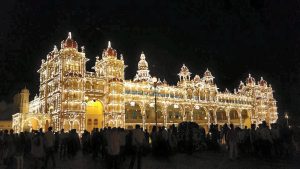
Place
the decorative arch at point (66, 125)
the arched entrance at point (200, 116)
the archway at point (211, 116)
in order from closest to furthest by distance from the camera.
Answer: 1. the decorative arch at point (66, 125)
2. the arched entrance at point (200, 116)
3. the archway at point (211, 116)

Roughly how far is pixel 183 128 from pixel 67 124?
26.0 metres

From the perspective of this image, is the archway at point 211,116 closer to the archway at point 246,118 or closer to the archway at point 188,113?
the archway at point 188,113

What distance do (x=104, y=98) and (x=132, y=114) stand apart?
8.82 metres

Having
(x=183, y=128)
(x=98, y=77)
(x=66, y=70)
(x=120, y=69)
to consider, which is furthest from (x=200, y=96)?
(x=183, y=128)

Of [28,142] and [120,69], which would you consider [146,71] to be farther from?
[28,142]

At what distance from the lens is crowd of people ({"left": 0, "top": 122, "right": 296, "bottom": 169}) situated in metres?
13.2

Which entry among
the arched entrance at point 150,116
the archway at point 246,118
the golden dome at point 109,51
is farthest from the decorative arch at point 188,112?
the archway at point 246,118

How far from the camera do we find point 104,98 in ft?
156

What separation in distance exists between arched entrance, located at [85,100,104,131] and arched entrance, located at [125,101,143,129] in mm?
5924

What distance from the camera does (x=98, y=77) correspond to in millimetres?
47781

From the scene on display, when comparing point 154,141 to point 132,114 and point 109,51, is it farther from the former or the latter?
point 132,114

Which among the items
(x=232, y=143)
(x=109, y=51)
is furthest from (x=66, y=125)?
(x=232, y=143)

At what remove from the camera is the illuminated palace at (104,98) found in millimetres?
42750

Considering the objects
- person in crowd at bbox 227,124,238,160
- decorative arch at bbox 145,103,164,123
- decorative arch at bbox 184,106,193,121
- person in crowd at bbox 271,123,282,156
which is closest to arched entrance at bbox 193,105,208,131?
decorative arch at bbox 184,106,193,121
